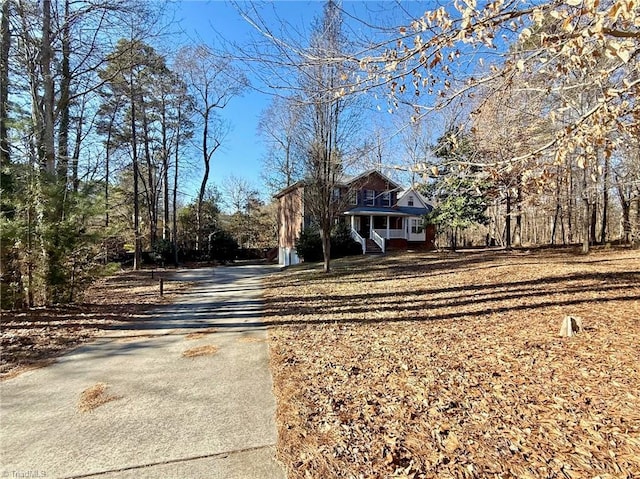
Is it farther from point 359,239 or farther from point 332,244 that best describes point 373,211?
point 332,244

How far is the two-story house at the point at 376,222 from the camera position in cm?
2198

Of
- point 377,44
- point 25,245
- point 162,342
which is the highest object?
point 377,44

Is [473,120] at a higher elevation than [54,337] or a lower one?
higher

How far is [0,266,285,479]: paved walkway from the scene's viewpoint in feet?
7.61

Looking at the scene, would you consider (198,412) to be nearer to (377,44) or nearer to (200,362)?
(200,362)

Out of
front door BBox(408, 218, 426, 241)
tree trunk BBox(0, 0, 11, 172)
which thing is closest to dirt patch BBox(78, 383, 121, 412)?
tree trunk BBox(0, 0, 11, 172)

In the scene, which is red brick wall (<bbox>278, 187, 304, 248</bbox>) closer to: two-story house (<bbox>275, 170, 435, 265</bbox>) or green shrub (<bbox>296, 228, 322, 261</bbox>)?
two-story house (<bbox>275, 170, 435, 265</bbox>)

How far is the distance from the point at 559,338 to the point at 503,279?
482cm

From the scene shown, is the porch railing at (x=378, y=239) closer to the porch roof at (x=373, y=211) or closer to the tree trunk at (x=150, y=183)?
Result: the porch roof at (x=373, y=211)

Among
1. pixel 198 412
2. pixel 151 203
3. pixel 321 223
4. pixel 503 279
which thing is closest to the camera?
pixel 198 412

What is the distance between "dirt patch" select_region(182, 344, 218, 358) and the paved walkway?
0.23 ft

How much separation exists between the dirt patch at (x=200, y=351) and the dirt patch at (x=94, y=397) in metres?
1.10

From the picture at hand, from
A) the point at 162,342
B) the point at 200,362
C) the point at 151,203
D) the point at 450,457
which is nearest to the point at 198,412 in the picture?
the point at 200,362

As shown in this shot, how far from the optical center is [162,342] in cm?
525
